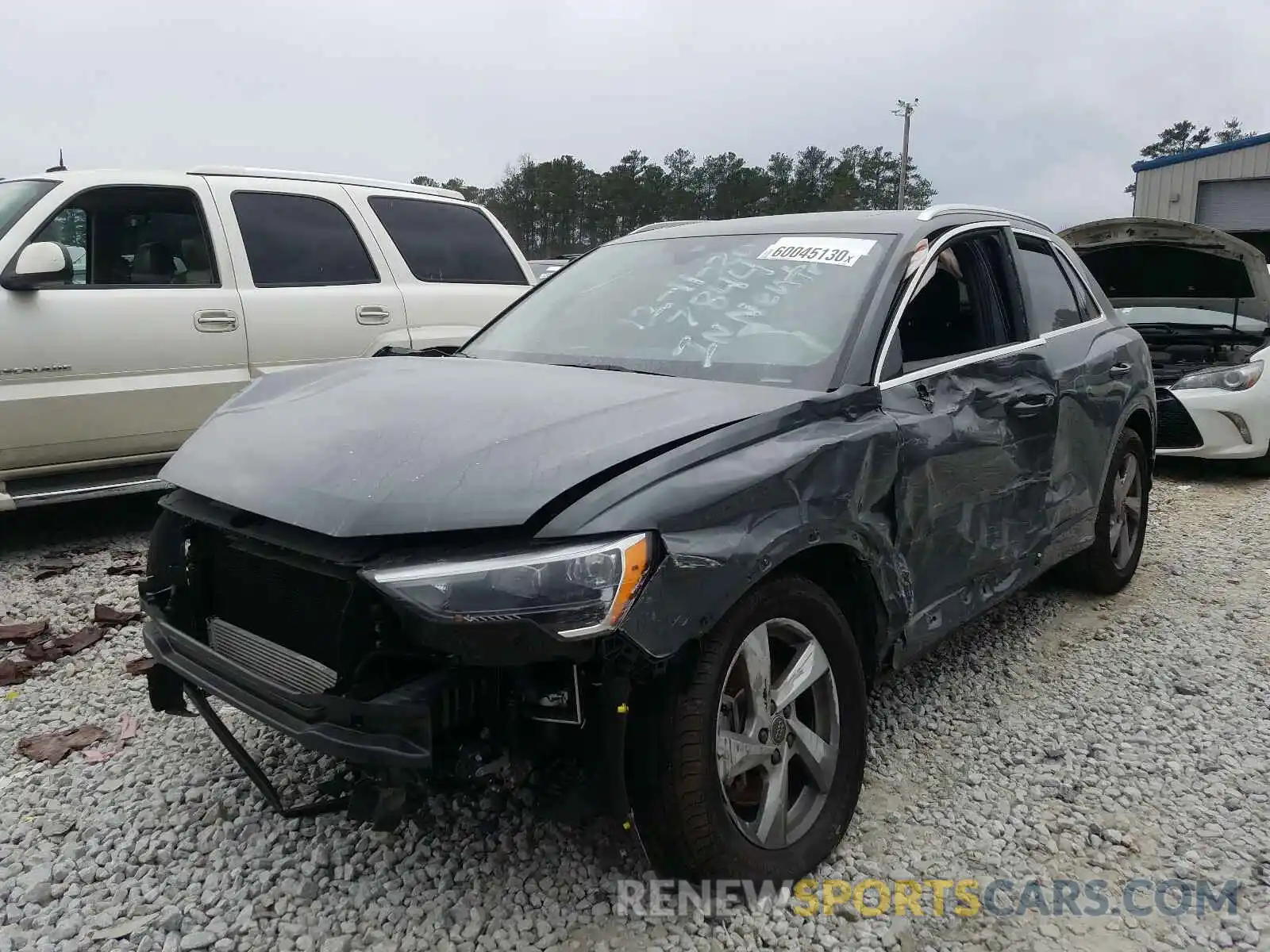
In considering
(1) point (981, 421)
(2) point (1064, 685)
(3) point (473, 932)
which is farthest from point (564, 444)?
(2) point (1064, 685)

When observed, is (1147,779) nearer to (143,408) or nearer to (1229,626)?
(1229,626)

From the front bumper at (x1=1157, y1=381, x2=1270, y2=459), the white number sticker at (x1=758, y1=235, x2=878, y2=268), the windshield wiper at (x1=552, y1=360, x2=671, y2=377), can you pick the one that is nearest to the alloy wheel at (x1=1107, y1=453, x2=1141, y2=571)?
the white number sticker at (x1=758, y1=235, x2=878, y2=268)

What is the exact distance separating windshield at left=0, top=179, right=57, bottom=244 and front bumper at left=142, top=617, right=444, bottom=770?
3.68m

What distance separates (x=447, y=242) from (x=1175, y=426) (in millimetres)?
5584

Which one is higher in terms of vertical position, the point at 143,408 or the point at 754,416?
the point at 754,416

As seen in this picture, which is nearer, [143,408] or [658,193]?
[143,408]

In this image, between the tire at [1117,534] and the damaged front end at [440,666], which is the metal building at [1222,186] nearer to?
the tire at [1117,534]

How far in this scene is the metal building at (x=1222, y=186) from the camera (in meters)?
22.7

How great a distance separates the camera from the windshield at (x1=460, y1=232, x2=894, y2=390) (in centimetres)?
286

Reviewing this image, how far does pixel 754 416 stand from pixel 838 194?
1841 inches

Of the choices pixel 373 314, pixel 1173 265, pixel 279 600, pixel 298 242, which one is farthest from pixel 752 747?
pixel 1173 265

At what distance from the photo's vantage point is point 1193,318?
820 cm

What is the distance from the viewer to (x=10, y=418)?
454 cm

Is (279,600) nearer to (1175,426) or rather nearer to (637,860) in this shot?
(637,860)
